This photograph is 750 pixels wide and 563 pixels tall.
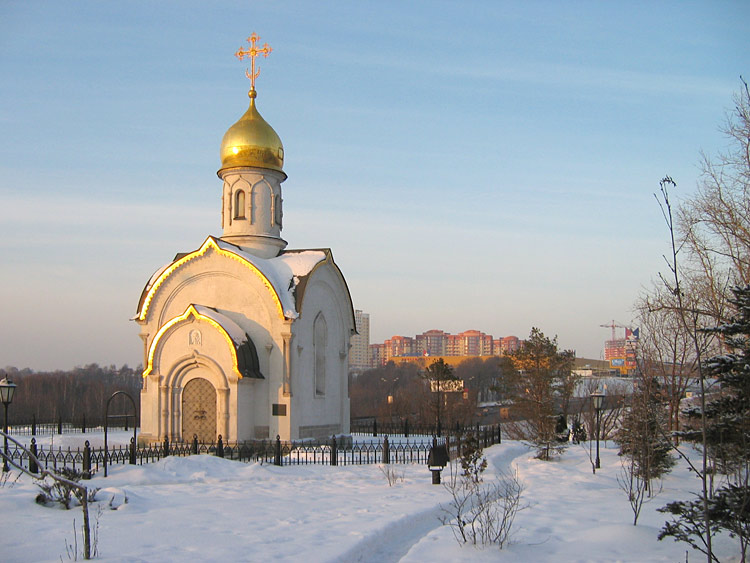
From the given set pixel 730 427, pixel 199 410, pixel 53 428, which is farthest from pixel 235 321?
pixel 730 427

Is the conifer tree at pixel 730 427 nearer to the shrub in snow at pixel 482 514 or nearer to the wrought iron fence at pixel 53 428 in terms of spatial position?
the shrub in snow at pixel 482 514

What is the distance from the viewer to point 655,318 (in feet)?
83.4

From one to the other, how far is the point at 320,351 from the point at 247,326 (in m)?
2.76

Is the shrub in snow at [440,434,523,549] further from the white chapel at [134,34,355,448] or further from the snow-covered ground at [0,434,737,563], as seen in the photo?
the white chapel at [134,34,355,448]

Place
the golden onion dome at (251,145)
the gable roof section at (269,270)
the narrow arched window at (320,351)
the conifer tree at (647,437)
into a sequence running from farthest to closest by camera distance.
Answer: the golden onion dome at (251,145) < the narrow arched window at (320,351) < the gable roof section at (269,270) < the conifer tree at (647,437)

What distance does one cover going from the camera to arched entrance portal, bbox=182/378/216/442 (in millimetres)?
19594

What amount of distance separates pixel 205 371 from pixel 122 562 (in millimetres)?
12299

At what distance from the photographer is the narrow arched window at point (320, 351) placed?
22000 mm

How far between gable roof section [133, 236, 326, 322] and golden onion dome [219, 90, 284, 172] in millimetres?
2952

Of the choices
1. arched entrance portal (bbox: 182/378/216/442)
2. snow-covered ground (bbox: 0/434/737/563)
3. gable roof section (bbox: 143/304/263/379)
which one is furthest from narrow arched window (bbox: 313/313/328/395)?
snow-covered ground (bbox: 0/434/737/563)

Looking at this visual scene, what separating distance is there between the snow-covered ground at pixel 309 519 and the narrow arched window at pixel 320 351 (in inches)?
258

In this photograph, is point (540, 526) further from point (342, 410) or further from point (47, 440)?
point (47, 440)

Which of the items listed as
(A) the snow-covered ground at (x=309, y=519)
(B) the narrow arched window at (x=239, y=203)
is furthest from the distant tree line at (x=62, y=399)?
(A) the snow-covered ground at (x=309, y=519)

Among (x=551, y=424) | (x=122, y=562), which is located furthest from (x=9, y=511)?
(x=551, y=424)
